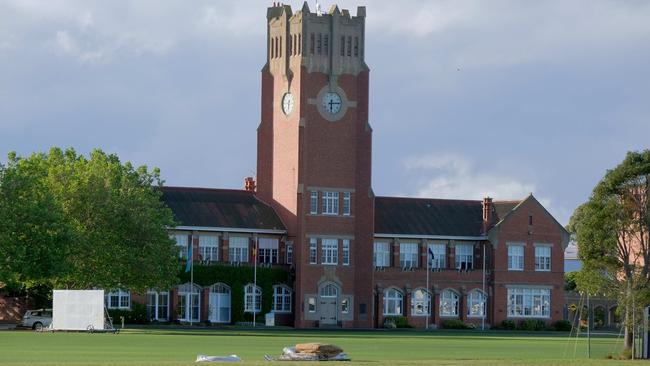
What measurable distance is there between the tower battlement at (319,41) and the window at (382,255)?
13.2 m

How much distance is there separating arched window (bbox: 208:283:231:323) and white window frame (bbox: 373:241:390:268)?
12279mm

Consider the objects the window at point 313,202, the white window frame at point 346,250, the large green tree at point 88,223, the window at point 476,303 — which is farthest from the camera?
the window at point 476,303

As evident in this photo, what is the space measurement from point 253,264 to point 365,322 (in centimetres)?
913

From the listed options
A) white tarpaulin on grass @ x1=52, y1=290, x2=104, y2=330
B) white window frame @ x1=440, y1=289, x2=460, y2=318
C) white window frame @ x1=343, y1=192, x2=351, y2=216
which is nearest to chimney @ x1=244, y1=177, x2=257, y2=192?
white window frame @ x1=343, y1=192, x2=351, y2=216

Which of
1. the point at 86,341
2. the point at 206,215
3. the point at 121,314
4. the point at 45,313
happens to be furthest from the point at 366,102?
the point at 86,341

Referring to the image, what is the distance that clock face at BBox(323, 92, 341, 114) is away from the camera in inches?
→ 4397

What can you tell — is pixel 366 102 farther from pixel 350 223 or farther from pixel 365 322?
pixel 365 322

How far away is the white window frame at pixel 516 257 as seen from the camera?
388 feet

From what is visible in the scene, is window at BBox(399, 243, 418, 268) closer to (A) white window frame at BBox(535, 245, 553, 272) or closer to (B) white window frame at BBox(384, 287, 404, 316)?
(B) white window frame at BBox(384, 287, 404, 316)

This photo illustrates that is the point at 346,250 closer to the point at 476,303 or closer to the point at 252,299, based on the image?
the point at 252,299

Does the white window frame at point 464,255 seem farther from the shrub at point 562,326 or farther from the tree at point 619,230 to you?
the tree at point 619,230

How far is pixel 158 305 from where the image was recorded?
107312 millimetres

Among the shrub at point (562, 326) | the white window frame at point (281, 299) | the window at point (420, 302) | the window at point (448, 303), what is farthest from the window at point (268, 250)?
the shrub at point (562, 326)

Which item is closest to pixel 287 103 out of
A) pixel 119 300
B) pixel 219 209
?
pixel 219 209
